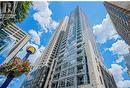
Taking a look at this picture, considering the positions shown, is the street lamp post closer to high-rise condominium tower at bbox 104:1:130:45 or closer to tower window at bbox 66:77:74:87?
tower window at bbox 66:77:74:87

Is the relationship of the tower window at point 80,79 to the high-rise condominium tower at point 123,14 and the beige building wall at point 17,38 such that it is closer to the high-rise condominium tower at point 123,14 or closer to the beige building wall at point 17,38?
the beige building wall at point 17,38

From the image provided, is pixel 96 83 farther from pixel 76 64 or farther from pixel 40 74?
pixel 40 74

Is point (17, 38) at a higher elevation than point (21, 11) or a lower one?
higher

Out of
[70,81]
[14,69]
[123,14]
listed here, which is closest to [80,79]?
[70,81]

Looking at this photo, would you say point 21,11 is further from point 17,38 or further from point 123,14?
point 123,14

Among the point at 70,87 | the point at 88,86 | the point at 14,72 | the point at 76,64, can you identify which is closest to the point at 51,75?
the point at 76,64

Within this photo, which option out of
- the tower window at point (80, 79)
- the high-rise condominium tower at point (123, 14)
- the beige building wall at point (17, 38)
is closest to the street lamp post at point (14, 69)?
the tower window at point (80, 79)

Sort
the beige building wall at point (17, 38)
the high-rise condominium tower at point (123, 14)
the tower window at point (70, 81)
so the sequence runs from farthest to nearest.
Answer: the beige building wall at point (17, 38), the high-rise condominium tower at point (123, 14), the tower window at point (70, 81)

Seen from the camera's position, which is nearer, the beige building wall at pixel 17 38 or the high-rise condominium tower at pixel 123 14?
the high-rise condominium tower at pixel 123 14

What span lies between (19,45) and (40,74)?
7.61 m

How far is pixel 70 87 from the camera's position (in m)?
27.6

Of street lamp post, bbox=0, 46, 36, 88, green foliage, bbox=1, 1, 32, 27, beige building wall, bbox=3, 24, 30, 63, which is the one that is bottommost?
street lamp post, bbox=0, 46, 36, 88

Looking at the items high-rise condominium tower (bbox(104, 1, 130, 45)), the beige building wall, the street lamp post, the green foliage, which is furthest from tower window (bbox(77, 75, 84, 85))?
the green foliage

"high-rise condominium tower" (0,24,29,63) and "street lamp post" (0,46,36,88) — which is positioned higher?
"high-rise condominium tower" (0,24,29,63)
